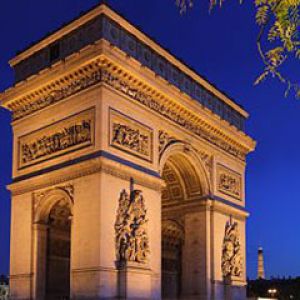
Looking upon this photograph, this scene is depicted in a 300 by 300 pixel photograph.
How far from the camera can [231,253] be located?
83.9ft

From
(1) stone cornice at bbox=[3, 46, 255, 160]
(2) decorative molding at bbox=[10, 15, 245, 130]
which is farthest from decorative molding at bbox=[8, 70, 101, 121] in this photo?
(2) decorative molding at bbox=[10, 15, 245, 130]

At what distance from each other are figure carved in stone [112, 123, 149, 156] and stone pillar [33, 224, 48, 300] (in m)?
4.21

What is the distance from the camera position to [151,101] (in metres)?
21.8

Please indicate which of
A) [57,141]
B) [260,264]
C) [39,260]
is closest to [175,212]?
[39,260]

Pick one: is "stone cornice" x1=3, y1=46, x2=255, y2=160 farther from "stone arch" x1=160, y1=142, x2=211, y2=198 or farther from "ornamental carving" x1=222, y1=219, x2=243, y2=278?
"ornamental carving" x1=222, y1=219, x2=243, y2=278

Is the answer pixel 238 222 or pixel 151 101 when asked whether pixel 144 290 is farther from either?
pixel 238 222

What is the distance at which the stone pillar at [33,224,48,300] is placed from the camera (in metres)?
20.3

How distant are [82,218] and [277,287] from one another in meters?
56.2

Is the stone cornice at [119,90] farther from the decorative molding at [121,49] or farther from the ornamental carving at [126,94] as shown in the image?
the decorative molding at [121,49]

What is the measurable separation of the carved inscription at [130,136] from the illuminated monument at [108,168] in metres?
0.04

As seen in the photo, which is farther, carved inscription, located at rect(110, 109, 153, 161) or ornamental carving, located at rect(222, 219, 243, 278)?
ornamental carving, located at rect(222, 219, 243, 278)

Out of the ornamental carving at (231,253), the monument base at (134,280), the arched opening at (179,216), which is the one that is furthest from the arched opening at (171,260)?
the monument base at (134,280)

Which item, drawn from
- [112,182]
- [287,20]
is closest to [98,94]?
[112,182]

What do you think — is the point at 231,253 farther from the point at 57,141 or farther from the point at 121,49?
the point at 121,49
